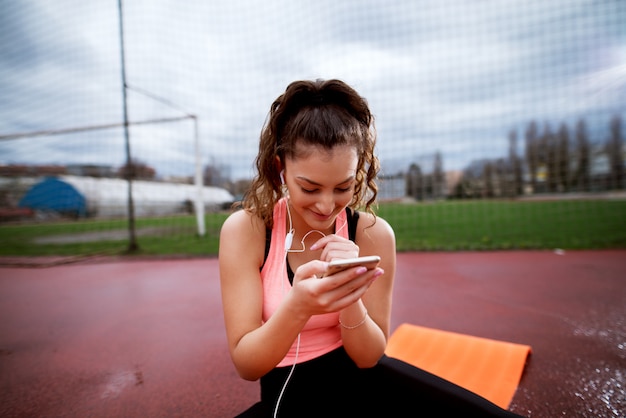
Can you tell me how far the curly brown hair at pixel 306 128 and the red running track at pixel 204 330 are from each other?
1.33m

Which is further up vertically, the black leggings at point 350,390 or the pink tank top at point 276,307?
the pink tank top at point 276,307

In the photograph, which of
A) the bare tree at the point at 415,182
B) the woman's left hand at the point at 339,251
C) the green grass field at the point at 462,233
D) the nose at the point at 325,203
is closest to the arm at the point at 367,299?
the woman's left hand at the point at 339,251

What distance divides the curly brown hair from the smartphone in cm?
48

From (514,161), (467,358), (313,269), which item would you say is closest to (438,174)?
(514,161)

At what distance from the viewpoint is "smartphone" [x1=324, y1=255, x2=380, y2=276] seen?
86cm

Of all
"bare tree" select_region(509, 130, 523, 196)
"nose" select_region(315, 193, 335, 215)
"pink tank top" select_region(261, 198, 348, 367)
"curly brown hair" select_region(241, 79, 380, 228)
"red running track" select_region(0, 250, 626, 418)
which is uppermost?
"bare tree" select_region(509, 130, 523, 196)

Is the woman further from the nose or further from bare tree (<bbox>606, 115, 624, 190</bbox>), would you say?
bare tree (<bbox>606, 115, 624, 190</bbox>)

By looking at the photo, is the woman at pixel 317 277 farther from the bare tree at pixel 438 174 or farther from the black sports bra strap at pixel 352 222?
the bare tree at pixel 438 174

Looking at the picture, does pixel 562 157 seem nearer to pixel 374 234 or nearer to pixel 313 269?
pixel 374 234

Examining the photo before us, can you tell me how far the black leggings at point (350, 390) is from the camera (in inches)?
47.0

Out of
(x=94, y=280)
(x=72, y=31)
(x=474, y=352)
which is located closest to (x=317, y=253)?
(x=474, y=352)

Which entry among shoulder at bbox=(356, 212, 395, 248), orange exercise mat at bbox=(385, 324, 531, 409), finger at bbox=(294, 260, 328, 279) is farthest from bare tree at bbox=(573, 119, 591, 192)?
finger at bbox=(294, 260, 328, 279)

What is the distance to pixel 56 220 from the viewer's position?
12883 mm

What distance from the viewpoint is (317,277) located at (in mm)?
1101
